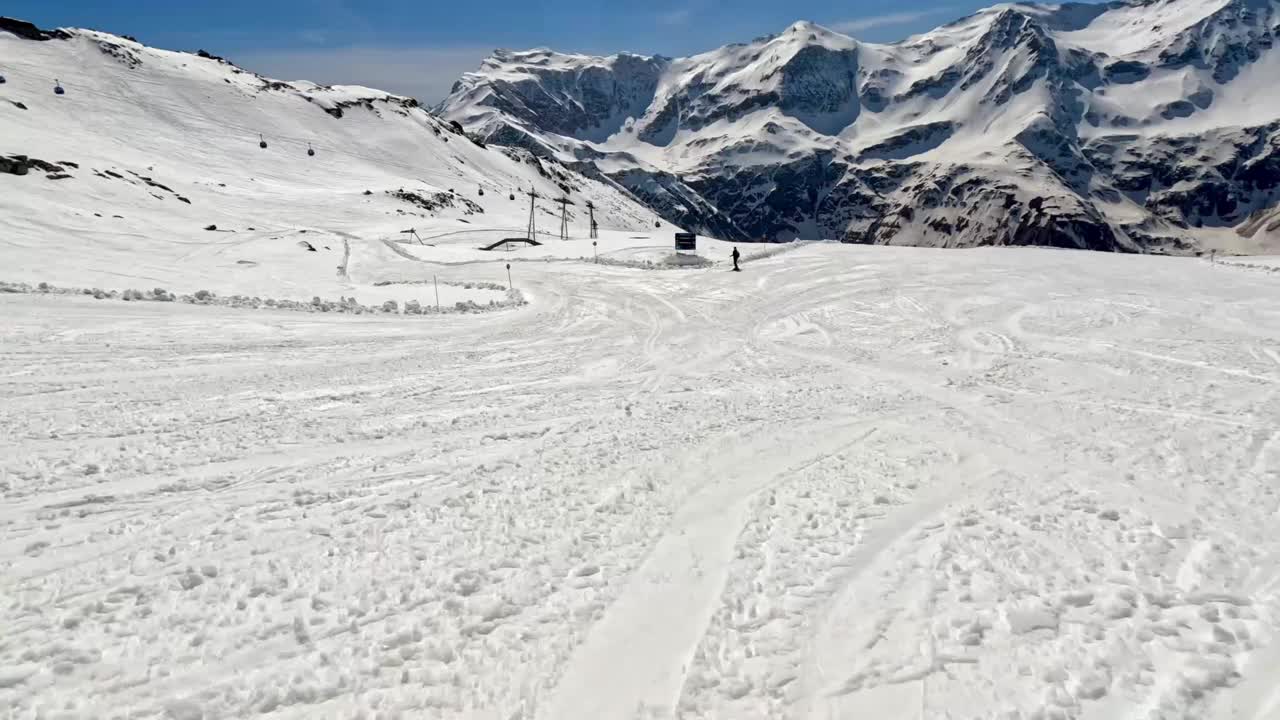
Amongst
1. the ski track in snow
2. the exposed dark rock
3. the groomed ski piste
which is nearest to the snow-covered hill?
the exposed dark rock

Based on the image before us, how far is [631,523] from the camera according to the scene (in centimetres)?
866

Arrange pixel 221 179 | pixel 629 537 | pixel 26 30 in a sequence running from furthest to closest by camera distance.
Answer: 1. pixel 26 30
2. pixel 221 179
3. pixel 629 537

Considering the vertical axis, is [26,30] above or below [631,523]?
above

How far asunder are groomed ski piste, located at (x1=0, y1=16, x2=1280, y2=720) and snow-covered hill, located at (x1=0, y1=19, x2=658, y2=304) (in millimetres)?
16684

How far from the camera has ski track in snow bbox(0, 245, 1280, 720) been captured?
19.1ft

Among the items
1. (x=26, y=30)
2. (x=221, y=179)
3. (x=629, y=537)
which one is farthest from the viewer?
(x=26, y=30)

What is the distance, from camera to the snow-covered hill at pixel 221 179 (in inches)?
1367

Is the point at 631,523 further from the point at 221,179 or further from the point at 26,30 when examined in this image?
the point at 26,30

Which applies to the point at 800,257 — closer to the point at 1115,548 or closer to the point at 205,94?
the point at 1115,548

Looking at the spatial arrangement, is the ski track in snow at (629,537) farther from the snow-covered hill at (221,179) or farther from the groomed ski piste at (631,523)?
the snow-covered hill at (221,179)

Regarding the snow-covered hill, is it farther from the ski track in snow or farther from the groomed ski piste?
the ski track in snow

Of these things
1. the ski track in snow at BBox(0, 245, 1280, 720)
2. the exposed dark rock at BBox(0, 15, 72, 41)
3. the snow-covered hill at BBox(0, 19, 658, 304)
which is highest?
the exposed dark rock at BBox(0, 15, 72, 41)

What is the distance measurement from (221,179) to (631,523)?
96784 mm

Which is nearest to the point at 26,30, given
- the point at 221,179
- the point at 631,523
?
the point at 221,179
